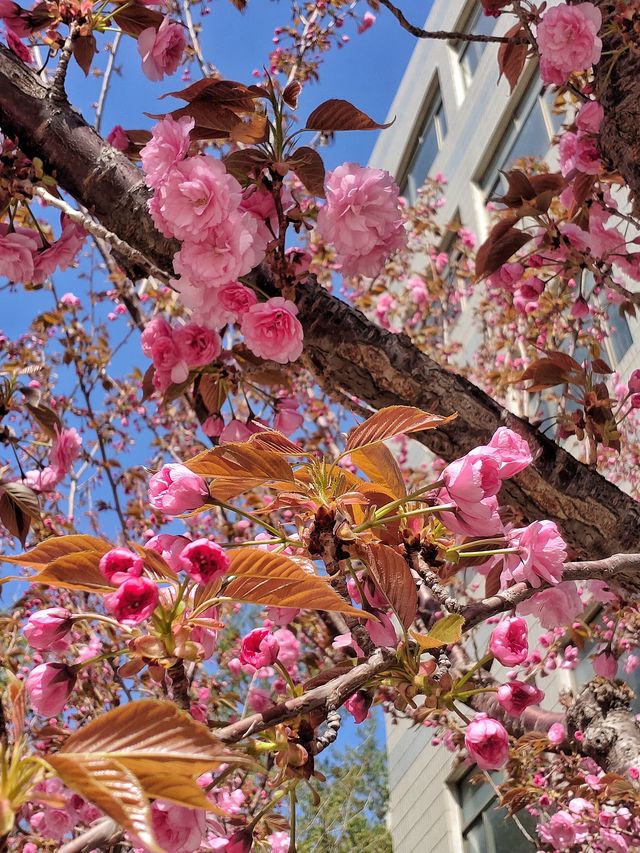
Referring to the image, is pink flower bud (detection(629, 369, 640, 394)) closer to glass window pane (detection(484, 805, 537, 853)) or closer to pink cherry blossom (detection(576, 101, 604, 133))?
pink cherry blossom (detection(576, 101, 604, 133))

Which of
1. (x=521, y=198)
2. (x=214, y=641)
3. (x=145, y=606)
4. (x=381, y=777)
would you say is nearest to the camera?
(x=145, y=606)

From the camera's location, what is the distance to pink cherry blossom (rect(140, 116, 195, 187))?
1584 mm

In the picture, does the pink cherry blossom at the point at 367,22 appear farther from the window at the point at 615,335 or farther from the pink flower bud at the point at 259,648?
the pink flower bud at the point at 259,648

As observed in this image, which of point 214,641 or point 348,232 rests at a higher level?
point 348,232

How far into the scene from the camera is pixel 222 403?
6.75 feet

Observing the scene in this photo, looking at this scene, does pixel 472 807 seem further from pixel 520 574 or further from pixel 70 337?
pixel 520 574

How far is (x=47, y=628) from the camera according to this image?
1133 millimetres

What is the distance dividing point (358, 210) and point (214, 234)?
1.10ft

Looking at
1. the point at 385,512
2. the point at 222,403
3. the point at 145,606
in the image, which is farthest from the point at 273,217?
the point at 145,606

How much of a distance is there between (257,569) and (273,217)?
105 centimetres

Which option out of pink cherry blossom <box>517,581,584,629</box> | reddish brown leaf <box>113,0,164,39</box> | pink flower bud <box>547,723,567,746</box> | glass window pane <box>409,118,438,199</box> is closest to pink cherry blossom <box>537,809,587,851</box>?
pink flower bud <box>547,723,567,746</box>

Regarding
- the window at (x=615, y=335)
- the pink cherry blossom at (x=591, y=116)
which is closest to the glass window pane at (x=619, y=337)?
the window at (x=615, y=335)

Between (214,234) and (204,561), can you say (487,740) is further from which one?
(214,234)

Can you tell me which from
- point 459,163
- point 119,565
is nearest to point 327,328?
point 119,565
